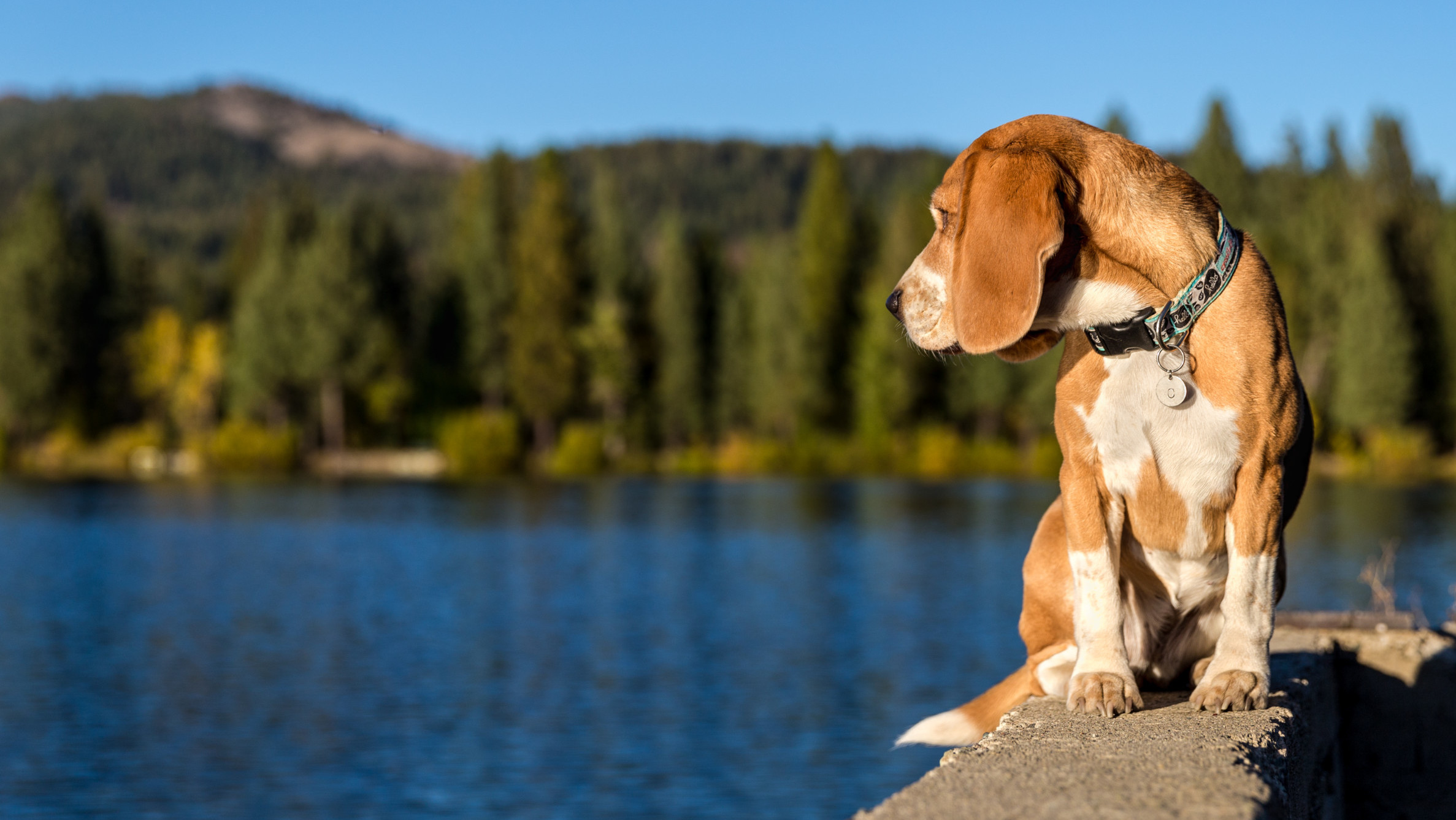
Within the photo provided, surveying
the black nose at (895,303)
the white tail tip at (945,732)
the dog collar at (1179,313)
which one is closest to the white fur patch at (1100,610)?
the dog collar at (1179,313)

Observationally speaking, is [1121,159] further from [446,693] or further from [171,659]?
[171,659]

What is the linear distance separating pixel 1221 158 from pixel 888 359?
57.8 ft

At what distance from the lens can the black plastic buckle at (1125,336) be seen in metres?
3.77

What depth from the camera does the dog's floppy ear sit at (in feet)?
11.7

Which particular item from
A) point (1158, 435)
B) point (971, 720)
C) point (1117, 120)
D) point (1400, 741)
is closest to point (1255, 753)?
point (1158, 435)

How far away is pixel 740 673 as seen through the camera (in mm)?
19219

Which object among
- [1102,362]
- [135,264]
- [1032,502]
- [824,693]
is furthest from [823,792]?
[135,264]

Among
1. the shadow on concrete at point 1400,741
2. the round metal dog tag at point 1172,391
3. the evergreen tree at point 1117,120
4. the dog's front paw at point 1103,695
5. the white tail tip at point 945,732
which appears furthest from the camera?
the evergreen tree at point 1117,120

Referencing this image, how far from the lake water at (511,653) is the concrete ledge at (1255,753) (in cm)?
487

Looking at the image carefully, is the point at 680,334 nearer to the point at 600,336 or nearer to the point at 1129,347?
the point at 600,336

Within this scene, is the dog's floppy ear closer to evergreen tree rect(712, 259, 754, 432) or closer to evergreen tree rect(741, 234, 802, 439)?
evergreen tree rect(741, 234, 802, 439)

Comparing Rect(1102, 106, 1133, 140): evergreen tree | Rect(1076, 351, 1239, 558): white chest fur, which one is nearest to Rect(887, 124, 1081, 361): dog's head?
Rect(1076, 351, 1239, 558): white chest fur

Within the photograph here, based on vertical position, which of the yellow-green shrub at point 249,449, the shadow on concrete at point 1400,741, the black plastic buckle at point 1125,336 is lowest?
the yellow-green shrub at point 249,449

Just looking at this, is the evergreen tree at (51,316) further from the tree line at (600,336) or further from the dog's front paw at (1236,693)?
the dog's front paw at (1236,693)
